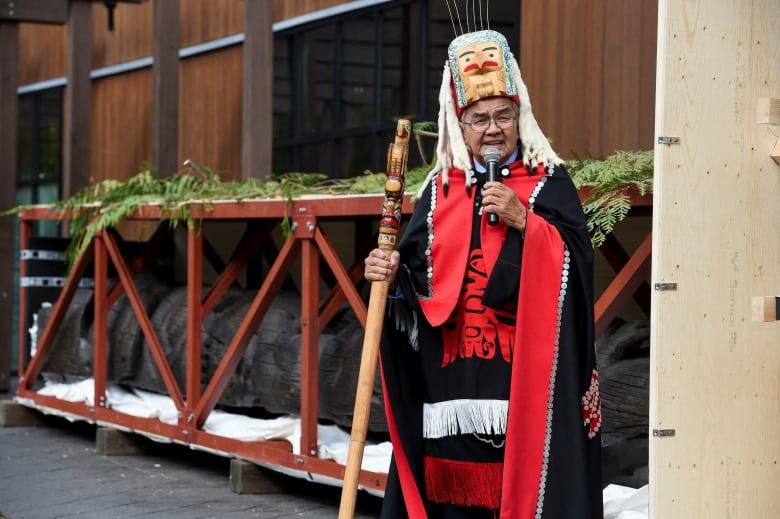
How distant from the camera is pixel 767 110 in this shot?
400 cm

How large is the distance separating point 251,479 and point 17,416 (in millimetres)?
3017

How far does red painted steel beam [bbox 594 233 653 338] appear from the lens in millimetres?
4777

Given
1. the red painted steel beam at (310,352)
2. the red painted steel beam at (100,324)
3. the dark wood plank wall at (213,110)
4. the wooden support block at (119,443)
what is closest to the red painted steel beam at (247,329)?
the red painted steel beam at (310,352)

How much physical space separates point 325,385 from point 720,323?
2941mm

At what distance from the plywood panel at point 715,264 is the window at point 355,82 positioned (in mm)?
4109

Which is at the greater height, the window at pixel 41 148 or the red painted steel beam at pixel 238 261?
the window at pixel 41 148

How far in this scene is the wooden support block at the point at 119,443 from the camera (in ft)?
25.4

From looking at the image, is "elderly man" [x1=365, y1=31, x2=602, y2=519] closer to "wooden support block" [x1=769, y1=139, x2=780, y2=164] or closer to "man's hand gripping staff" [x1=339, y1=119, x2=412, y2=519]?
"man's hand gripping staff" [x1=339, y1=119, x2=412, y2=519]

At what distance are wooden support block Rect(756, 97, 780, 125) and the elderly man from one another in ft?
2.08

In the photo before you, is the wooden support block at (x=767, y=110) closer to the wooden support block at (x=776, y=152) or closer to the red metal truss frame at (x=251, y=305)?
the wooden support block at (x=776, y=152)

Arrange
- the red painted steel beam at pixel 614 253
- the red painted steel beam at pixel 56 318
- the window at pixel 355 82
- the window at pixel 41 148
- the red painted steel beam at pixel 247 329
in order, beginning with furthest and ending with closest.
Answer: the window at pixel 41 148 < the window at pixel 355 82 < the red painted steel beam at pixel 56 318 < the red painted steel beam at pixel 247 329 < the red painted steel beam at pixel 614 253

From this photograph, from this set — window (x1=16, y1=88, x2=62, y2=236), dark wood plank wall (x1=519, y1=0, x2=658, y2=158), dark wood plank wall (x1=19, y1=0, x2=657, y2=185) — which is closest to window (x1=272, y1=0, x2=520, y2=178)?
dark wood plank wall (x1=19, y1=0, x2=657, y2=185)

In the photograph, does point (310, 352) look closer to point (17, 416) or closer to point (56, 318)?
point (56, 318)

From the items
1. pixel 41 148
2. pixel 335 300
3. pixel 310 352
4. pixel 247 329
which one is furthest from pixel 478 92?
pixel 41 148
